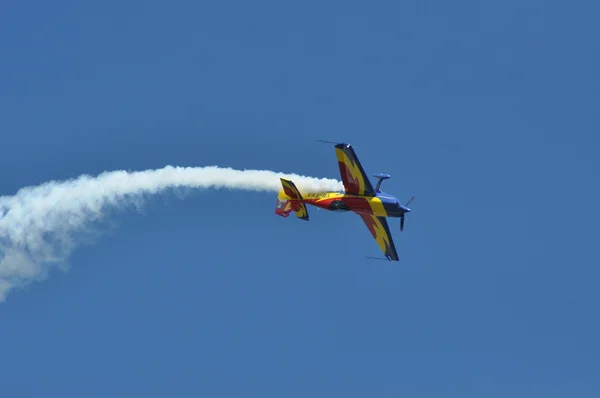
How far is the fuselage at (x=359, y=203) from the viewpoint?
220 feet

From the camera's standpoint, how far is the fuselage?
220ft

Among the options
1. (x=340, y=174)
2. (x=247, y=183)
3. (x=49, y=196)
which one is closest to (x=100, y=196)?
(x=49, y=196)

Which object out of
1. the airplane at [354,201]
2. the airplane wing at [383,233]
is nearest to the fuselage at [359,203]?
the airplane at [354,201]

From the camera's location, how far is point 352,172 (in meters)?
67.2

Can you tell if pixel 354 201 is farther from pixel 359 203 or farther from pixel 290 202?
pixel 290 202

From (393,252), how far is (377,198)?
5.00m

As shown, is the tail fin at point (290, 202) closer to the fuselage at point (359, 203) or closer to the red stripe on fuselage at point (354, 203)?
the fuselage at point (359, 203)

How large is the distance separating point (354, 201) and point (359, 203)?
0.94ft

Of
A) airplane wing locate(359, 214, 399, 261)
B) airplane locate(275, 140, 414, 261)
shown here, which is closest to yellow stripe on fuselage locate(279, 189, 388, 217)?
airplane locate(275, 140, 414, 261)

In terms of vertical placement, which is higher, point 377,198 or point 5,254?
point 377,198

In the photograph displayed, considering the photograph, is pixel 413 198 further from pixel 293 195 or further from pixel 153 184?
pixel 153 184

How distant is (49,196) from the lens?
228 feet

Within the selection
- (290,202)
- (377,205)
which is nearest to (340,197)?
(377,205)

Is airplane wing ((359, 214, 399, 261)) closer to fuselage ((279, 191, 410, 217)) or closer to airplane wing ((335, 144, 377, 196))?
fuselage ((279, 191, 410, 217))
